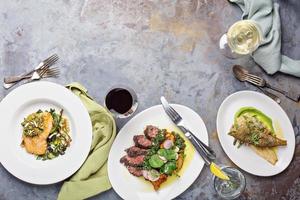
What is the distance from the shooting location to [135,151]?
1628mm

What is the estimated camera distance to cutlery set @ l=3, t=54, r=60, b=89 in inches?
64.2

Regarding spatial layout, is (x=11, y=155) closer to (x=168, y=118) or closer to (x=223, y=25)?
(x=168, y=118)

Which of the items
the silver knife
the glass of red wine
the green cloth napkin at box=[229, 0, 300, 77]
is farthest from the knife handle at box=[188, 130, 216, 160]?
the green cloth napkin at box=[229, 0, 300, 77]

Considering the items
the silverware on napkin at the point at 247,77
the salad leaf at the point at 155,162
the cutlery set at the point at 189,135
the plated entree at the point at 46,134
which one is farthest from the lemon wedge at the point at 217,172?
the plated entree at the point at 46,134


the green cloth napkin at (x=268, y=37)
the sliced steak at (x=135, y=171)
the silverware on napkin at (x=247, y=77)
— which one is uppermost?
the green cloth napkin at (x=268, y=37)

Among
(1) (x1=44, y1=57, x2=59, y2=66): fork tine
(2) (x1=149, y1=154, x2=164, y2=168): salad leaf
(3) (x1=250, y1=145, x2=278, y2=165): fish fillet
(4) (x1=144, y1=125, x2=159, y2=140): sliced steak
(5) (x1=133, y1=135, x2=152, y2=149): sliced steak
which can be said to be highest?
(1) (x1=44, y1=57, x2=59, y2=66): fork tine

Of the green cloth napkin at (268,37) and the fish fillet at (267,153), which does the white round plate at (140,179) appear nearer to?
the fish fillet at (267,153)

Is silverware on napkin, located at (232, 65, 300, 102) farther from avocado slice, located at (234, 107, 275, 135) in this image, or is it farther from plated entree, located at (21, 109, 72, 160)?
plated entree, located at (21, 109, 72, 160)

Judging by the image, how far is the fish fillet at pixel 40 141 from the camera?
161 cm

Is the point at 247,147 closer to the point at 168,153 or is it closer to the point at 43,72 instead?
the point at 168,153

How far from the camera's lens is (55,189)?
1632mm

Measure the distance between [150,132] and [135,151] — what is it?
0.08m

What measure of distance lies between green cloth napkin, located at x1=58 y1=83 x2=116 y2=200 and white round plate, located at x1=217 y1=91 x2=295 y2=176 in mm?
365

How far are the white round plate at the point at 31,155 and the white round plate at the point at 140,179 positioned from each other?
101mm
